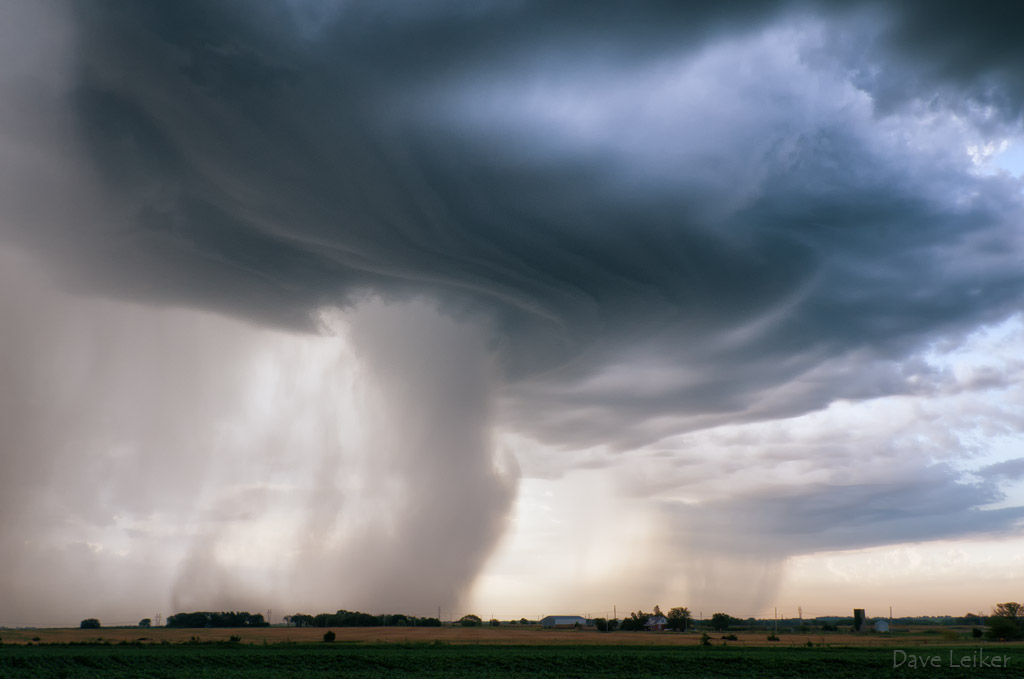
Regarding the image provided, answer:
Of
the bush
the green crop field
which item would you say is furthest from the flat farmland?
the bush

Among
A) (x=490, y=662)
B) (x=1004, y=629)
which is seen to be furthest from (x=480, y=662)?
(x=1004, y=629)

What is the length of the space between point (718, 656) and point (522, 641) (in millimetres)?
45196

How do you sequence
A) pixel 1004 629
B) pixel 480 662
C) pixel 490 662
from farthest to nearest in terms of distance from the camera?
pixel 1004 629
pixel 480 662
pixel 490 662

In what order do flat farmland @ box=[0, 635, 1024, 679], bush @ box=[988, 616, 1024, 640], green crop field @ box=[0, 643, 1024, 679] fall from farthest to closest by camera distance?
1. bush @ box=[988, 616, 1024, 640]
2. green crop field @ box=[0, 643, 1024, 679]
3. flat farmland @ box=[0, 635, 1024, 679]

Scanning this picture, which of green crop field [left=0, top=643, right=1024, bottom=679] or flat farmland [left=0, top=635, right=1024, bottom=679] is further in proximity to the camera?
green crop field [left=0, top=643, right=1024, bottom=679]

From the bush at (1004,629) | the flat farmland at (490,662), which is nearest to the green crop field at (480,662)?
the flat farmland at (490,662)

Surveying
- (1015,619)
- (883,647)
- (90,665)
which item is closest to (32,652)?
(90,665)

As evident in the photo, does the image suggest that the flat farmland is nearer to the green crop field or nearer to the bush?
the green crop field

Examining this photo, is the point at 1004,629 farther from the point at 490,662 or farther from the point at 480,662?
the point at 480,662

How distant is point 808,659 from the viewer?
108m

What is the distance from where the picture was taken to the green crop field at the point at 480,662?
297ft

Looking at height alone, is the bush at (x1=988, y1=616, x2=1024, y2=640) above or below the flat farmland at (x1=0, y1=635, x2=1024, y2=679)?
below

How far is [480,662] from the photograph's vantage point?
10488cm

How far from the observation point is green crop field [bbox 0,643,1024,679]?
297 ft
